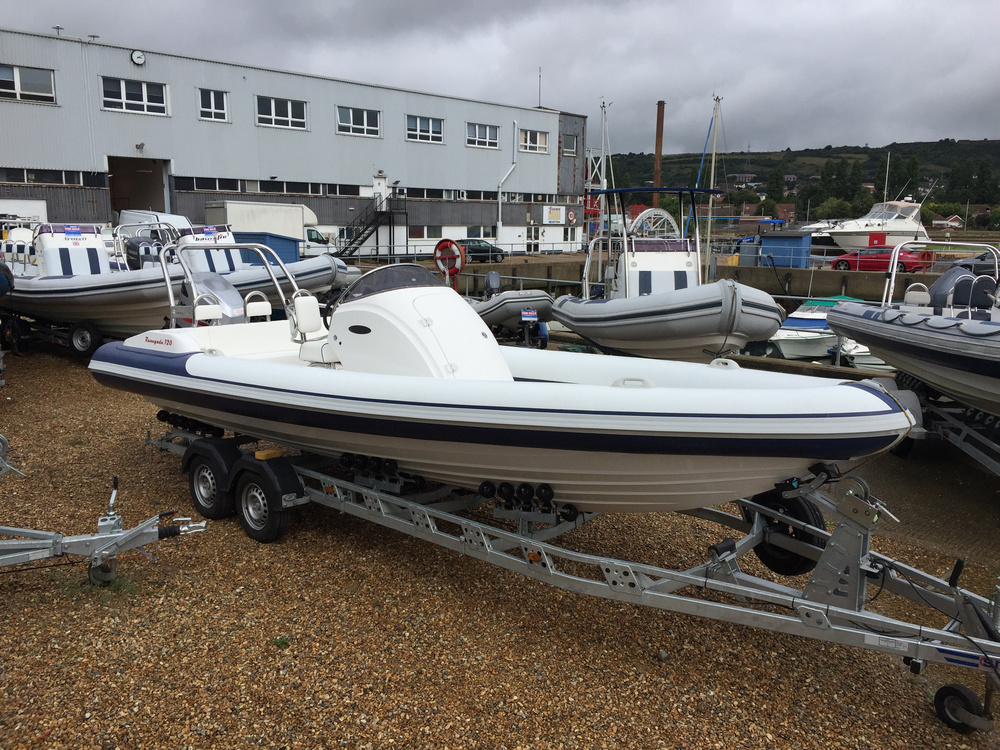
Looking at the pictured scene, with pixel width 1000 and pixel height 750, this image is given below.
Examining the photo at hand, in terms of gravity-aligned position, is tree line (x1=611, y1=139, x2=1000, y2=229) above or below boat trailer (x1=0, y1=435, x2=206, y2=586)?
above

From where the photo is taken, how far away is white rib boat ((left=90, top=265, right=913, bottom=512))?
3072 millimetres

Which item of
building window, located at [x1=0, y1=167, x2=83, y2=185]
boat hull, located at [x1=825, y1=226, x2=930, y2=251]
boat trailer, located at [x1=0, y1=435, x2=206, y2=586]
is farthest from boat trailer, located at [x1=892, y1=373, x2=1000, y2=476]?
building window, located at [x1=0, y1=167, x2=83, y2=185]

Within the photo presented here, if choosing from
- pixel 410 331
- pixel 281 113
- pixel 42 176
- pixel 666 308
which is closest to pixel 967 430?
pixel 666 308

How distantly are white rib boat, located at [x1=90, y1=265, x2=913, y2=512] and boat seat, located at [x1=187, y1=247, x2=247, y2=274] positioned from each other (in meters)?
5.41

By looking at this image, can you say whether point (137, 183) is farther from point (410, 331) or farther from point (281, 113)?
point (410, 331)

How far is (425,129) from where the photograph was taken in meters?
30.0

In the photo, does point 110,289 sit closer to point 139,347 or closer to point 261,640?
point 139,347

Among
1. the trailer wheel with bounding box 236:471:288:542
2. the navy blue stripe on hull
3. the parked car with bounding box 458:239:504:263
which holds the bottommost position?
the trailer wheel with bounding box 236:471:288:542

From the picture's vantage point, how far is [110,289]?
9.02 meters

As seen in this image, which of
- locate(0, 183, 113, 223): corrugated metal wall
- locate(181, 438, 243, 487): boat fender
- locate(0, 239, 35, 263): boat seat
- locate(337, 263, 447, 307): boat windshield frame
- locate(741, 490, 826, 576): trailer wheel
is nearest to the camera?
locate(741, 490, 826, 576): trailer wheel

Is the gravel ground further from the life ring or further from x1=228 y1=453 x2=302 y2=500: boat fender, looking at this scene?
the life ring

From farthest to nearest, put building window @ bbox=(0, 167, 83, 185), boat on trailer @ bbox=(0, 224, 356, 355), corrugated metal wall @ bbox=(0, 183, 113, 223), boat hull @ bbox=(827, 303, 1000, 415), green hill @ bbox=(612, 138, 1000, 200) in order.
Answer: green hill @ bbox=(612, 138, 1000, 200)
corrugated metal wall @ bbox=(0, 183, 113, 223)
building window @ bbox=(0, 167, 83, 185)
boat on trailer @ bbox=(0, 224, 356, 355)
boat hull @ bbox=(827, 303, 1000, 415)

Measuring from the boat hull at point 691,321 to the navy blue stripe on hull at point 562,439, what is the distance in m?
5.18

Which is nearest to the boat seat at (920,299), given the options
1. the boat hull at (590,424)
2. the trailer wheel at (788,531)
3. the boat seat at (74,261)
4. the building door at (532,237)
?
the boat hull at (590,424)
